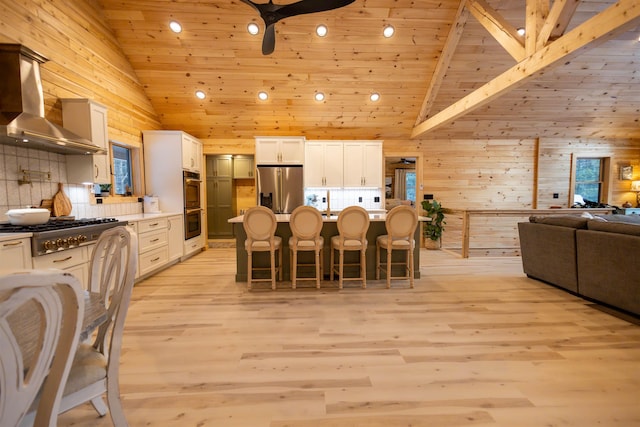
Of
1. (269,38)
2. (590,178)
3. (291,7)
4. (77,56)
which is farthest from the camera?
(590,178)

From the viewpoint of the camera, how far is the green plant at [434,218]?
6312mm

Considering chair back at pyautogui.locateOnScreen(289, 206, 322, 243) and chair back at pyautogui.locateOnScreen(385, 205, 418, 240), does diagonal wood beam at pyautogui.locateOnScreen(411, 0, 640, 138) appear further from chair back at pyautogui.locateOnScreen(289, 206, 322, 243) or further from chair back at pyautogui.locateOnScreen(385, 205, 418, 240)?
chair back at pyautogui.locateOnScreen(289, 206, 322, 243)

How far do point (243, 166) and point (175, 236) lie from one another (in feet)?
8.59

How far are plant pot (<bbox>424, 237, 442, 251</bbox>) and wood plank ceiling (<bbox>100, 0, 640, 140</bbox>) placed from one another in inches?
91.2

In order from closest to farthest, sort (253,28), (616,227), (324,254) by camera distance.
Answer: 1. (616,227)
2. (324,254)
3. (253,28)

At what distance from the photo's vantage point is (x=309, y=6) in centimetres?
260

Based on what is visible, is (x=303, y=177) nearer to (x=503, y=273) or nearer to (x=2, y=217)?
(x=503, y=273)

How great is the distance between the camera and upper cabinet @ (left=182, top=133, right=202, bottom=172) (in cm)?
538

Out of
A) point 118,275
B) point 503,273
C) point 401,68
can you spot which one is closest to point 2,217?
point 118,275

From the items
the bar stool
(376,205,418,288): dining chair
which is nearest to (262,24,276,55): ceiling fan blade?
the bar stool

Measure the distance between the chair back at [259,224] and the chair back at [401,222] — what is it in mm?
1437

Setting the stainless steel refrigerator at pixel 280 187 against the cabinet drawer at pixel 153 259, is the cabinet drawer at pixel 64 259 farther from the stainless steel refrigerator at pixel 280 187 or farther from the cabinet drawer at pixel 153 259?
the stainless steel refrigerator at pixel 280 187

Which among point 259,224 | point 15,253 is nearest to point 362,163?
point 259,224

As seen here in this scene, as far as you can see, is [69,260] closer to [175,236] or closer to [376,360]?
[175,236]
